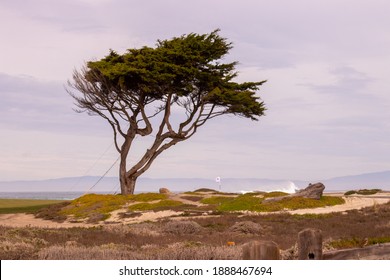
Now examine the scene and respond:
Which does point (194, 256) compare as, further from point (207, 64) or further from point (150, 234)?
point (207, 64)

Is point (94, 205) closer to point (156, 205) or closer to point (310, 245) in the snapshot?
point (156, 205)

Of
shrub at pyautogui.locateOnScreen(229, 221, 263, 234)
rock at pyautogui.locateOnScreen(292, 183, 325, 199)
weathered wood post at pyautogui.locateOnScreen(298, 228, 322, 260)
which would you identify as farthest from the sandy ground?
weathered wood post at pyautogui.locateOnScreen(298, 228, 322, 260)

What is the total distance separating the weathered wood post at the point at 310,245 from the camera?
28.7 feet

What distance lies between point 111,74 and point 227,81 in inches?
401

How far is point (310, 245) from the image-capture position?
28.9 ft

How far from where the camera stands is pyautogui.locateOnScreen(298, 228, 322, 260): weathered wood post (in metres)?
8.73

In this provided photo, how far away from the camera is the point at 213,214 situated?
109ft

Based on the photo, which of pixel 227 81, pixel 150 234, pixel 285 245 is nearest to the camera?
pixel 285 245

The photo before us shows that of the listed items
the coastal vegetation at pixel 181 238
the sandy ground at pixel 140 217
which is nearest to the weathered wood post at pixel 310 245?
the coastal vegetation at pixel 181 238

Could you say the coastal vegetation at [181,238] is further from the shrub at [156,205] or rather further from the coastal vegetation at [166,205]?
the shrub at [156,205]

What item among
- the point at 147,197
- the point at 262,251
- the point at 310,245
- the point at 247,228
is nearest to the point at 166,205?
the point at 147,197
